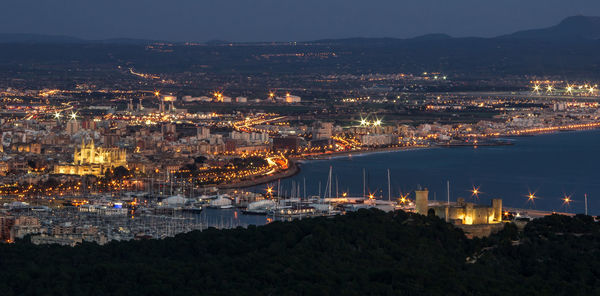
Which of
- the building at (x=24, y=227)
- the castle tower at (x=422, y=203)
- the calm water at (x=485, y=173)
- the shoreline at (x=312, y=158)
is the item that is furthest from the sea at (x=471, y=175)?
the castle tower at (x=422, y=203)

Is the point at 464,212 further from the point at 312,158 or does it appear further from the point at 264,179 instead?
the point at 312,158

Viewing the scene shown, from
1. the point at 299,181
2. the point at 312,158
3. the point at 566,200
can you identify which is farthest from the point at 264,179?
the point at 566,200

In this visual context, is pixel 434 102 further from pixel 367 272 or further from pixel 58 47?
pixel 367 272

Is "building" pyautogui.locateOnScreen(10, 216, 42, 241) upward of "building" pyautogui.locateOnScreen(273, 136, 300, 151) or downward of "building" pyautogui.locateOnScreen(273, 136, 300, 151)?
downward

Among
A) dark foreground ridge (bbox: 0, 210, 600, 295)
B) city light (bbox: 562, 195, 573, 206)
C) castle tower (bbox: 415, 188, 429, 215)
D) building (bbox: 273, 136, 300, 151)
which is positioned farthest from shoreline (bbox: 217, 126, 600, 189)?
dark foreground ridge (bbox: 0, 210, 600, 295)

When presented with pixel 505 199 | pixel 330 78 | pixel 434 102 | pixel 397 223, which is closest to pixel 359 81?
pixel 330 78

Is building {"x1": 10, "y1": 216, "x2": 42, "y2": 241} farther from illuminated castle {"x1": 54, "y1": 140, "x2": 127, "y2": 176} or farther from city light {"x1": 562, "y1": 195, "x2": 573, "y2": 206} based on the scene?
illuminated castle {"x1": 54, "y1": 140, "x2": 127, "y2": 176}
